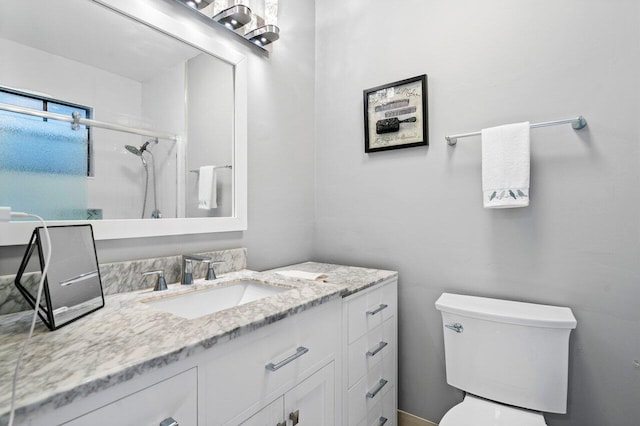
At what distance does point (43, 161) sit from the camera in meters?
1.00

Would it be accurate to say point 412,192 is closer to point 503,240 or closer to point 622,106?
point 503,240

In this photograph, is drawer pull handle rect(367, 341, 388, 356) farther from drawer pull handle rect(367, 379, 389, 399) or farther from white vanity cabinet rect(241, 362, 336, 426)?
white vanity cabinet rect(241, 362, 336, 426)

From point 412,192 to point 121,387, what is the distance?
1462 mm

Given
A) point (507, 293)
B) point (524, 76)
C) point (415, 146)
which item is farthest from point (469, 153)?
point (507, 293)

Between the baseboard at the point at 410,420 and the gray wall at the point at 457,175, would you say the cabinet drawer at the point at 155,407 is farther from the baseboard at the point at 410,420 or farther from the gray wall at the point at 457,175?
the baseboard at the point at 410,420

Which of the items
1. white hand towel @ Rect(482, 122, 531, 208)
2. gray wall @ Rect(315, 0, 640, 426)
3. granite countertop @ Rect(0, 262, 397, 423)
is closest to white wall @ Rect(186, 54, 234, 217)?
granite countertop @ Rect(0, 262, 397, 423)

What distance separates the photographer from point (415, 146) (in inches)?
66.6

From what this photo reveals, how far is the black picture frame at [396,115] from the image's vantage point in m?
1.67

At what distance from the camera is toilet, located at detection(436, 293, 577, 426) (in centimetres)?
118

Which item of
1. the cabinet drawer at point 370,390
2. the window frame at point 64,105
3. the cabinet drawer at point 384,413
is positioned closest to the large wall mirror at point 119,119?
the window frame at point 64,105

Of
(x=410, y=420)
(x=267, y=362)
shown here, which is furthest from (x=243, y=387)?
(x=410, y=420)

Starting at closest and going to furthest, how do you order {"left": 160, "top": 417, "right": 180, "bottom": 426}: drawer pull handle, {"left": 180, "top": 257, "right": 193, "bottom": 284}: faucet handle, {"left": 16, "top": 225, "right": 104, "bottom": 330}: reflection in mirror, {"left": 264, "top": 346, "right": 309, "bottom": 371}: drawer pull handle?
{"left": 160, "top": 417, "right": 180, "bottom": 426}: drawer pull handle, {"left": 16, "top": 225, "right": 104, "bottom": 330}: reflection in mirror, {"left": 264, "top": 346, "right": 309, "bottom": 371}: drawer pull handle, {"left": 180, "top": 257, "right": 193, "bottom": 284}: faucet handle

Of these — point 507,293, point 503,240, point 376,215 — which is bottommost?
point 507,293

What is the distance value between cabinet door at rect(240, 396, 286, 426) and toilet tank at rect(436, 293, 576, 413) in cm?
79
